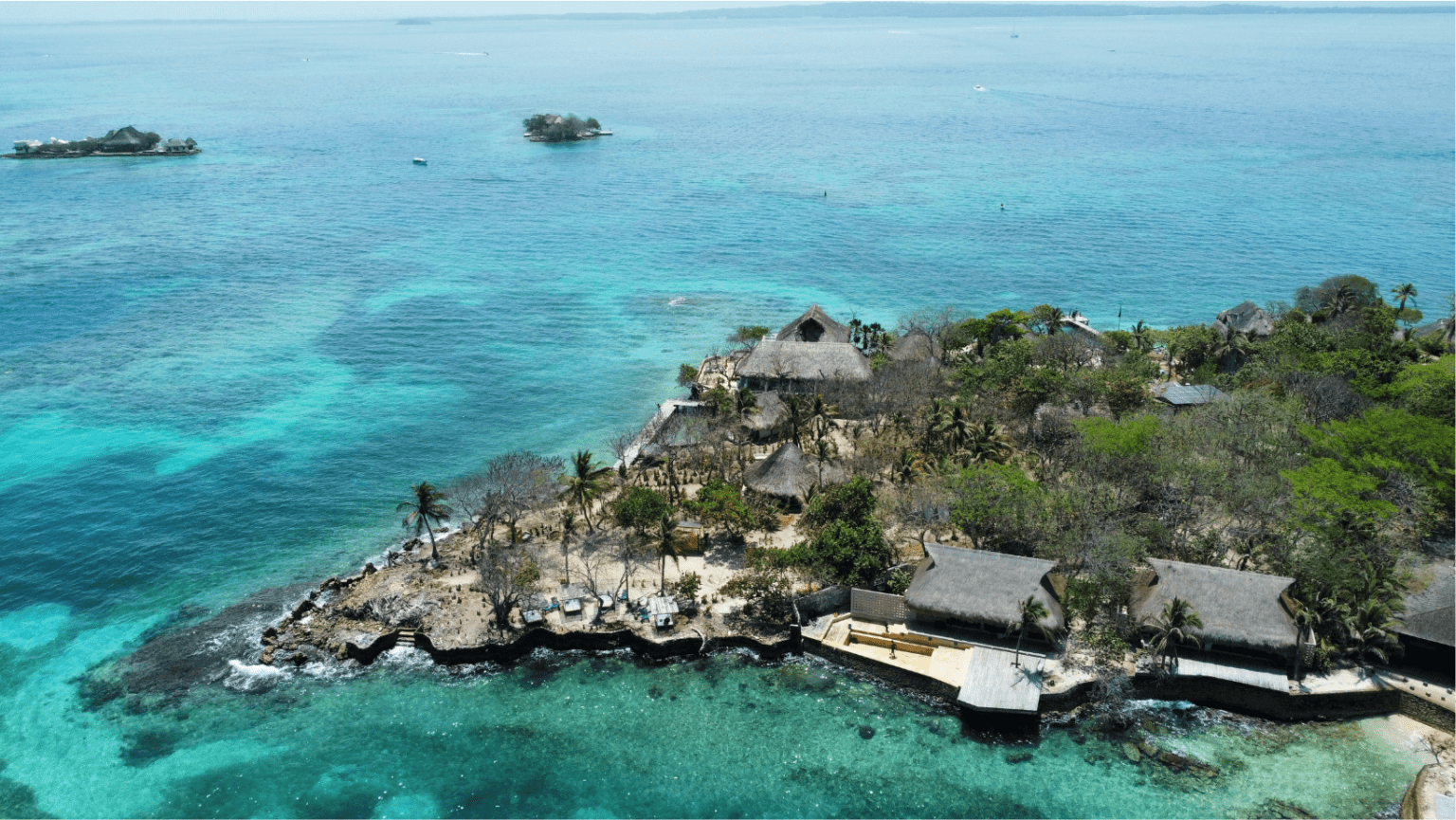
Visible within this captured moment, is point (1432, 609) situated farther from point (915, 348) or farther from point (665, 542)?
point (915, 348)

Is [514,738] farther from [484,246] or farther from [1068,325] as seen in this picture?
[484,246]

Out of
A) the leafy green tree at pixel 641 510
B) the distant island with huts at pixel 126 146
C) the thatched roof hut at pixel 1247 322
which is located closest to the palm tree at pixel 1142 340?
the thatched roof hut at pixel 1247 322

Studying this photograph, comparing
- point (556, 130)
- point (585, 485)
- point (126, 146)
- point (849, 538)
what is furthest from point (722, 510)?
point (126, 146)

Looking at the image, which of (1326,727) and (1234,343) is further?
(1234,343)

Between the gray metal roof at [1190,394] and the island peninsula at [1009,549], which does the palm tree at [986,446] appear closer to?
the island peninsula at [1009,549]

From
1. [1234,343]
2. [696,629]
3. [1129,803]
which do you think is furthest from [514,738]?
[1234,343]

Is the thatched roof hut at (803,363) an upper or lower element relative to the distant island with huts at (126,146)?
lower
